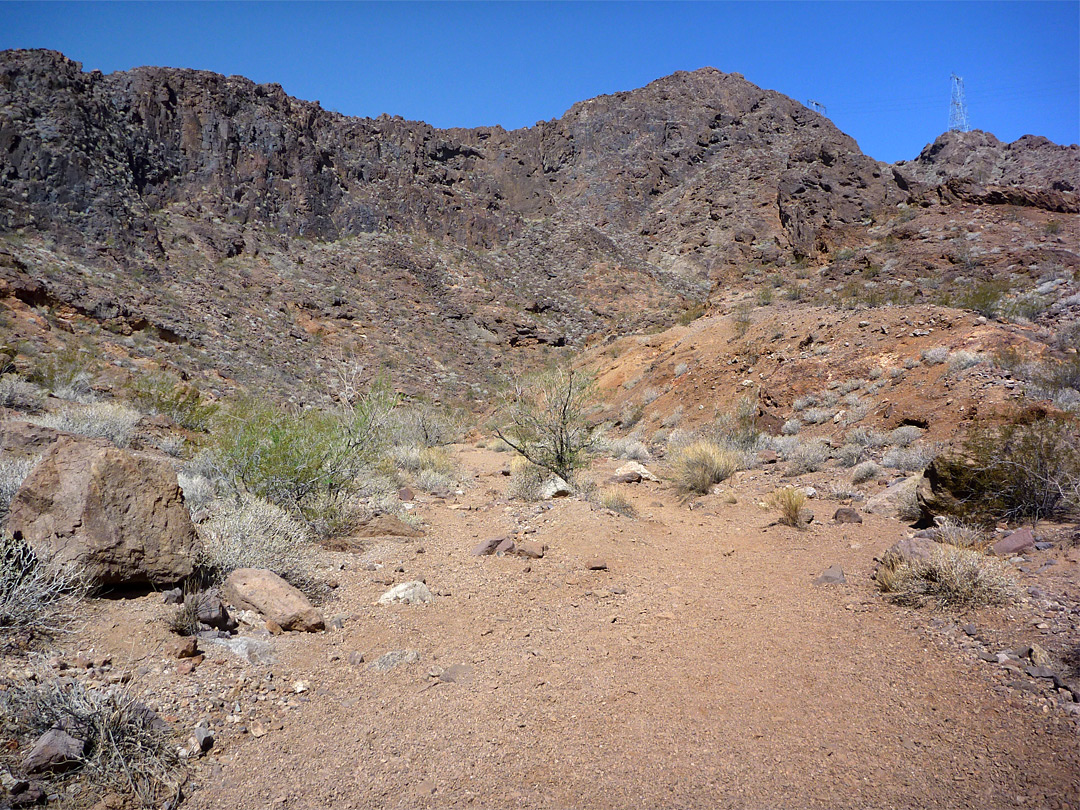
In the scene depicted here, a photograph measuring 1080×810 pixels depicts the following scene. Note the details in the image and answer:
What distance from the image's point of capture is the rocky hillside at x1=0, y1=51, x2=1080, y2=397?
71.5ft

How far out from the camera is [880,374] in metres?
12.4

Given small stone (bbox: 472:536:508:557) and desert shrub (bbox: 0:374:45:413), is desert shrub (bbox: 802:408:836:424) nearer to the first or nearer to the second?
small stone (bbox: 472:536:508:557)

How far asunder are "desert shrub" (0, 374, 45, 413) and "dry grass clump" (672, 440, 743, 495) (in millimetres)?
11066

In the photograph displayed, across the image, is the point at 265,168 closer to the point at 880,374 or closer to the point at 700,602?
the point at 880,374

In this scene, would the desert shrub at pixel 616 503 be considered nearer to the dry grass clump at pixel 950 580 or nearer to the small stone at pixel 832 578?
the small stone at pixel 832 578

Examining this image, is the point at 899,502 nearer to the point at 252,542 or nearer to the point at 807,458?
the point at 807,458

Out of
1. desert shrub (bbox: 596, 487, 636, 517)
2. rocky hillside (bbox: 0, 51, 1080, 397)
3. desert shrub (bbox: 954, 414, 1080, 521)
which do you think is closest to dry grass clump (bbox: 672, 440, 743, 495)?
desert shrub (bbox: 596, 487, 636, 517)

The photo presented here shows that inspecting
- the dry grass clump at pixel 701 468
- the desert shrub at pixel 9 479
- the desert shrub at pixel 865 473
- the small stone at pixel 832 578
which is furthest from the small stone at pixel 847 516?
the desert shrub at pixel 9 479

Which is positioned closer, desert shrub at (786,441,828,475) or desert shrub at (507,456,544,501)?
desert shrub at (507,456,544,501)

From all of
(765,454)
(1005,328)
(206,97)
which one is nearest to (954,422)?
(765,454)

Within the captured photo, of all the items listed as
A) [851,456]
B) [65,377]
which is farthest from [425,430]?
[851,456]

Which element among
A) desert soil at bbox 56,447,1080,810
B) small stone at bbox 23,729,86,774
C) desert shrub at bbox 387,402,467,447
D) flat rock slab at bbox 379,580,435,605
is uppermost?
small stone at bbox 23,729,86,774

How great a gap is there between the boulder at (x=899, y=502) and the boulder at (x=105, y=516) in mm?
7216

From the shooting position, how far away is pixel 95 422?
28.5ft
